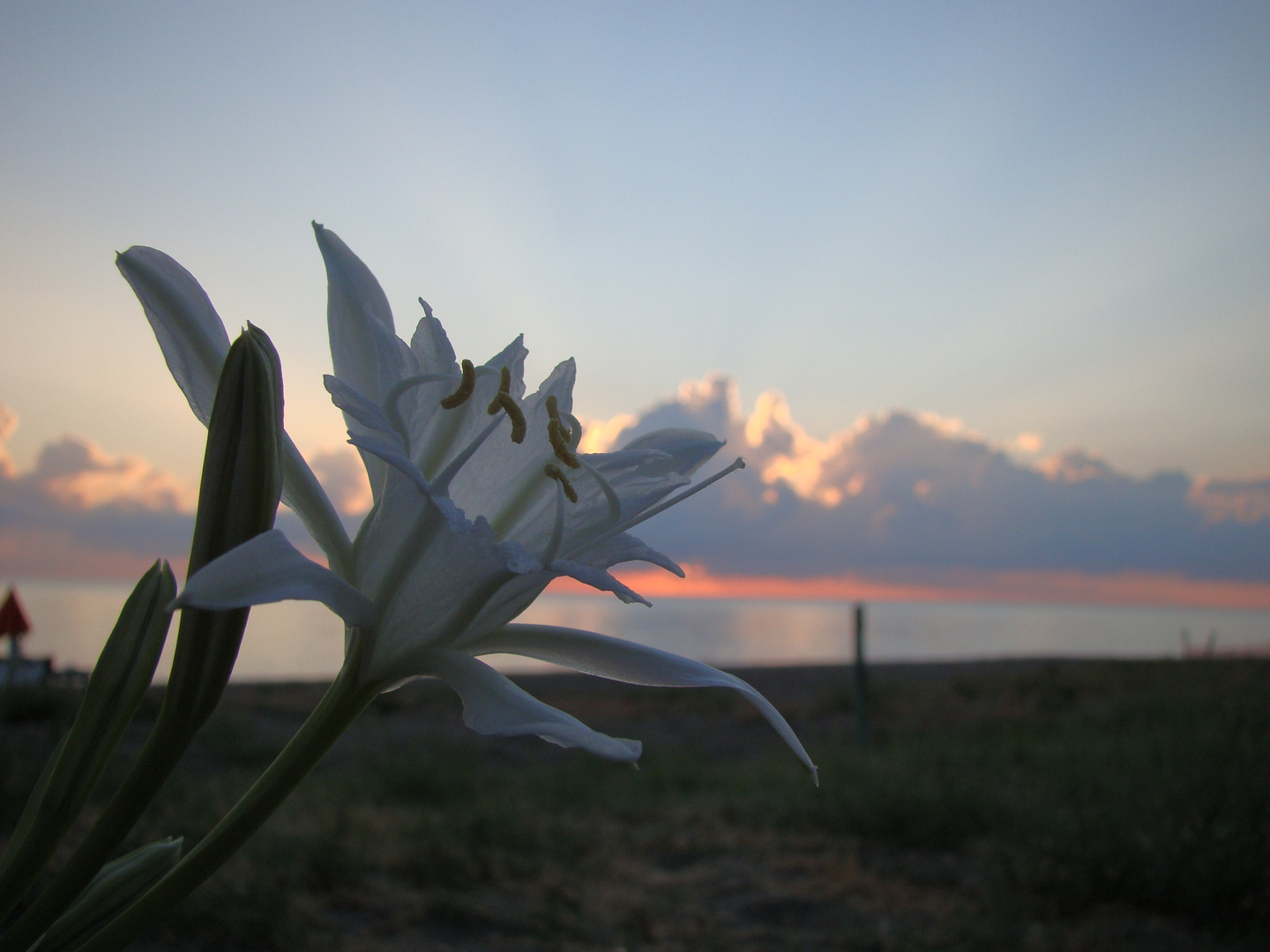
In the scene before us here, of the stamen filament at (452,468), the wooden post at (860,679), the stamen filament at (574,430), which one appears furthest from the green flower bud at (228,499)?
the wooden post at (860,679)

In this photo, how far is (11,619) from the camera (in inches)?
250

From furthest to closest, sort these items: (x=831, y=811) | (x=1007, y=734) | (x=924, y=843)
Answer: (x=1007, y=734) → (x=831, y=811) → (x=924, y=843)

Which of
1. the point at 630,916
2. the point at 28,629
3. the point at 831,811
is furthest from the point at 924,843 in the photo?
the point at 28,629

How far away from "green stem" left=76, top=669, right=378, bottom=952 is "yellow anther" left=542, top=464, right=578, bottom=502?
Answer: 23 cm

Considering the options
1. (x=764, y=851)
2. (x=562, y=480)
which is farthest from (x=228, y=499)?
(x=764, y=851)

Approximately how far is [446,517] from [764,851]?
4854 millimetres

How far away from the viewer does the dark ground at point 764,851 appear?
3561mm

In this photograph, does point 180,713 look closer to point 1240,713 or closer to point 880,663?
point 1240,713

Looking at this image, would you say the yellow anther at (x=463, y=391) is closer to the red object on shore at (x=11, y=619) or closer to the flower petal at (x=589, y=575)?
the flower petal at (x=589, y=575)

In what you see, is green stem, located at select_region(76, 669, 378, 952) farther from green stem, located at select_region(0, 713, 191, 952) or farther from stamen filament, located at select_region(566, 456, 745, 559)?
stamen filament, located at select_region(566, 456, 745, 559)

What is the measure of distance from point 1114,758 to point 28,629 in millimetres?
7474

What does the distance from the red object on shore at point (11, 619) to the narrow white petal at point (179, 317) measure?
6731mm

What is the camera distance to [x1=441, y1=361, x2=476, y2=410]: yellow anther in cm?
82

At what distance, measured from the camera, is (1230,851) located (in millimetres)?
3736
